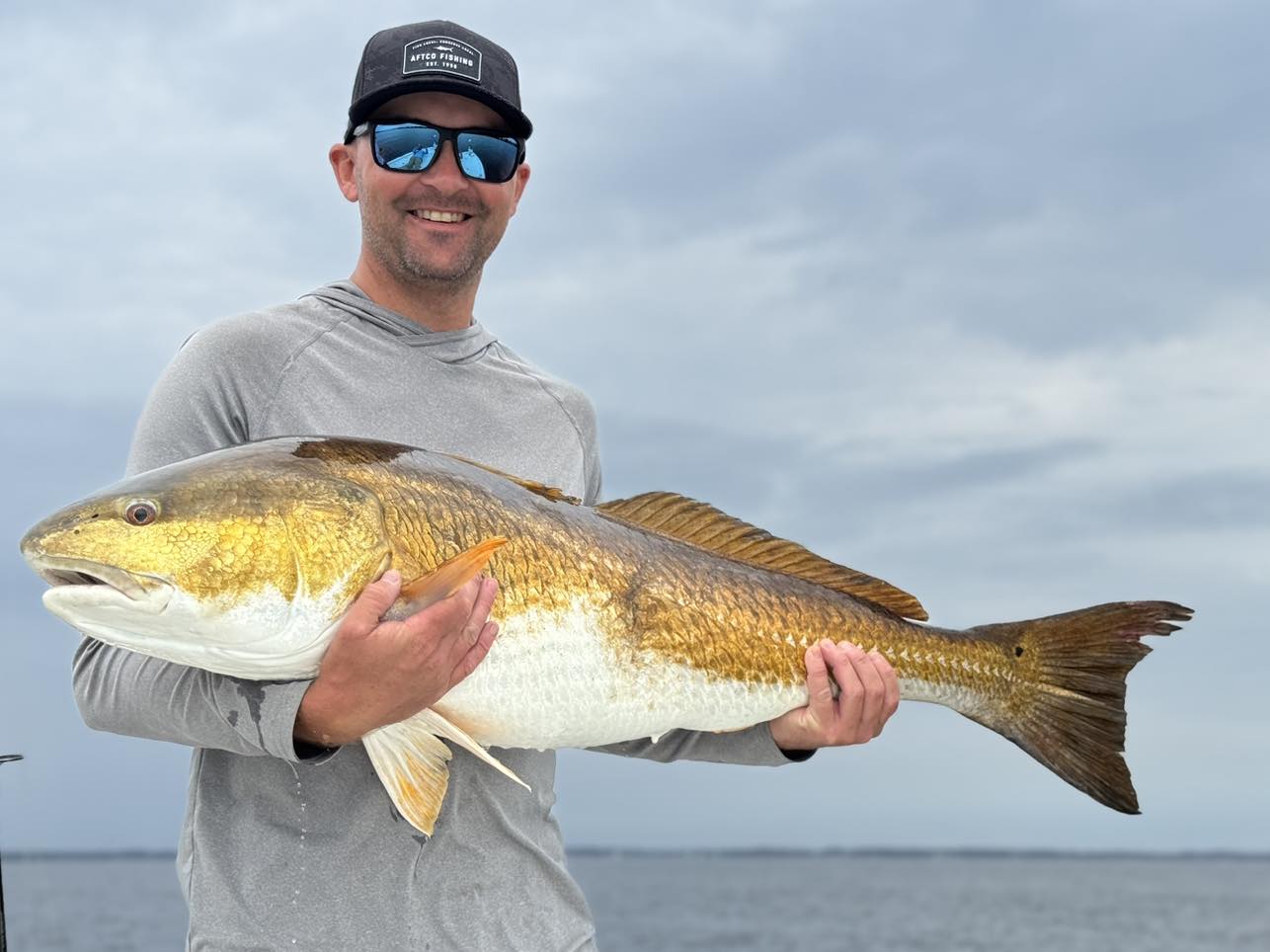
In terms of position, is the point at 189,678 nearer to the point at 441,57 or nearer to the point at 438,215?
the point at 438,215

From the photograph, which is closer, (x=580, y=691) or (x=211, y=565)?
(x=211, y=565)

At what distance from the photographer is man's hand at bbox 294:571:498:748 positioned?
3.53m

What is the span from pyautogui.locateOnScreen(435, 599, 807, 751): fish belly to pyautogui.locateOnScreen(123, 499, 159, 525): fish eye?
0.97 meters

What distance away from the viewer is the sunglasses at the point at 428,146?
15.6 feet

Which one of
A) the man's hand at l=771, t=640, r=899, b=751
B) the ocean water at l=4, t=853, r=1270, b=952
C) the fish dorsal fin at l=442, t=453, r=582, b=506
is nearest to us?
the fish dorsal fin at l=442, t=453, r=582, b=506

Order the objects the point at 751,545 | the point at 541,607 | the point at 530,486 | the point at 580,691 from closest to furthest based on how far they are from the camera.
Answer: the point at 541,607, the point at 580,691, the point at 530,486, the point at 751,545

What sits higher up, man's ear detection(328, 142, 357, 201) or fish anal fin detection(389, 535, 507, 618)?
man's ear detection(328, 142, 357, 201)

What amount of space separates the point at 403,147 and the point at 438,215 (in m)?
0.26

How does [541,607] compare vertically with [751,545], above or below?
below

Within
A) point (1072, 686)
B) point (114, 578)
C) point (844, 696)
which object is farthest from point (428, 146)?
point (1072, 686)

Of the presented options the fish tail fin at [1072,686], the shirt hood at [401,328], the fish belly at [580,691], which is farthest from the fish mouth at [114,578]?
the fish tail fin at [1072,686]

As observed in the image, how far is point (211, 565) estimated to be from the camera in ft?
11.9

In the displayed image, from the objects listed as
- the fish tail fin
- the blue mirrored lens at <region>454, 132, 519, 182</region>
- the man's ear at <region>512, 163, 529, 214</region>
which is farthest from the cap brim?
the fish tail fin

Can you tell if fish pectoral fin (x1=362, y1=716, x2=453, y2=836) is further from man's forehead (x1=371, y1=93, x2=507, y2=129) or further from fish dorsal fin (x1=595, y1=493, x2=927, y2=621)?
man's forehead (x1=371, y1=93, x2=507, y2=129)
